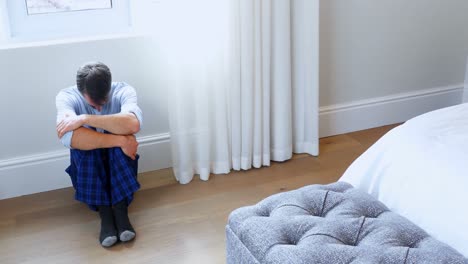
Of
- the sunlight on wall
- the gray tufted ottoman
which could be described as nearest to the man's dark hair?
the sunlight on wall

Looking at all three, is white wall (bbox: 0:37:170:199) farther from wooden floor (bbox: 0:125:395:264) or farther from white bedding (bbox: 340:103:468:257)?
white bedding (bbox: 340:103:468:257)

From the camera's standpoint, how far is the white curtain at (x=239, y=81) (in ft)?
8.85

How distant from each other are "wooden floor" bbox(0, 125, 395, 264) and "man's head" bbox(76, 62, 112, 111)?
54 centimetres

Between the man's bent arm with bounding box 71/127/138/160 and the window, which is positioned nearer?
the man's bent arm with bounding box 71/127/138/160

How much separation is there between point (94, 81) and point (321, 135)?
4.66 feet

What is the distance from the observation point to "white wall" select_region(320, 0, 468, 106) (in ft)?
10.5

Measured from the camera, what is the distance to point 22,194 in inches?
110

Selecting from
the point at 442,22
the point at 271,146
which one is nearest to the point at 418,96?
the point at 442,22

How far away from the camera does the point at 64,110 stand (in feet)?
7.92

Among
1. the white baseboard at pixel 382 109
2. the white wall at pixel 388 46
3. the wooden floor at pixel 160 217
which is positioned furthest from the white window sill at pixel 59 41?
the white baseboard at pixel 382 109

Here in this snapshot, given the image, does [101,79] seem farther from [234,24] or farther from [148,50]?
[234,24]

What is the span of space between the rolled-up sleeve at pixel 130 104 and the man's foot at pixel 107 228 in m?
0.39

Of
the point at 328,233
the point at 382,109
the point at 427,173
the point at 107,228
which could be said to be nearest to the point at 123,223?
the point at 107,228

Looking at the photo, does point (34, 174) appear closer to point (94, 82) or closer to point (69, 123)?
point (69, 123)
